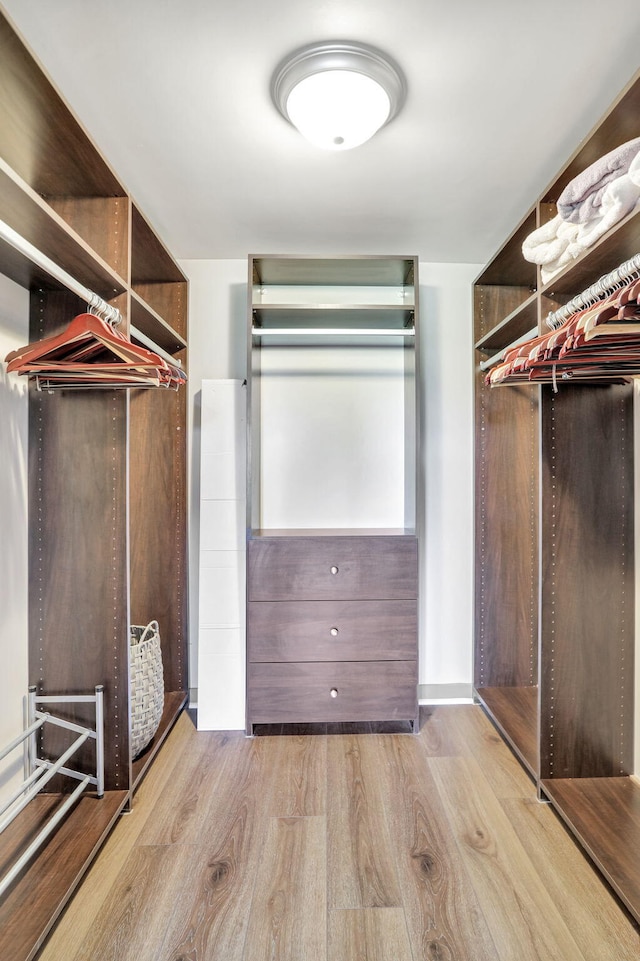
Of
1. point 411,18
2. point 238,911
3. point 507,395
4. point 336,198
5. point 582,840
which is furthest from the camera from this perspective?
point 507,395

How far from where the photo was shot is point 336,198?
2.30 metres

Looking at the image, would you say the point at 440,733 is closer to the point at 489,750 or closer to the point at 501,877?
the point at 489,750

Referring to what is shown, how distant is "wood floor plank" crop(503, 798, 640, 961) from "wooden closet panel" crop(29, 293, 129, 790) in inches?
58.1

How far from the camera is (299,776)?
2.19 meters

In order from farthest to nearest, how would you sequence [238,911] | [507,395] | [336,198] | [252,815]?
[507,395], [336,198], [252,815], [238,911]

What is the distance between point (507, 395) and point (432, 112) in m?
1.44

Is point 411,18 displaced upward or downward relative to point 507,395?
upward

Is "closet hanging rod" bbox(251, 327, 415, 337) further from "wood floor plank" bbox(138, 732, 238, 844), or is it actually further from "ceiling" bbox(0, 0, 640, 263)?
"wood floor plank" bbox(138, 732, 238, 844)

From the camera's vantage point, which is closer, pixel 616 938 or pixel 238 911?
pixel 616 938

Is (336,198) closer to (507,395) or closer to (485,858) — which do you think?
(507,395)

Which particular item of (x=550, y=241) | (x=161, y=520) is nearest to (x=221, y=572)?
(x=161, y=520)

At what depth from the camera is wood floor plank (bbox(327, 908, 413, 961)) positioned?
1.38 meters

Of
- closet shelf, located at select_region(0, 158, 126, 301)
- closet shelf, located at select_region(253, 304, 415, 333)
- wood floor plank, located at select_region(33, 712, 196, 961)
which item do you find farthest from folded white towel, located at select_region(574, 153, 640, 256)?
wood floor plank, located at select_region(33, 712, 196, 961)

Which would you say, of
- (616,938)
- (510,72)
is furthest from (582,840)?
(510,72)
